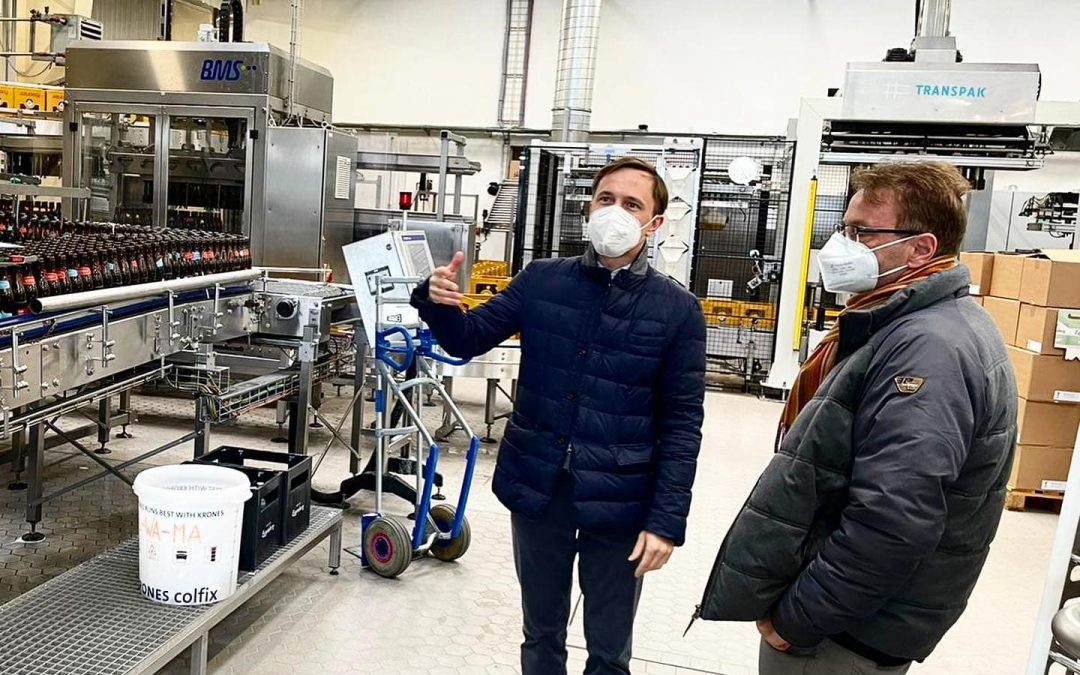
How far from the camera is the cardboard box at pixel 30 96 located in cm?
666

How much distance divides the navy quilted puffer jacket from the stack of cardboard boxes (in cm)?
328

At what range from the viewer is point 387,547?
3105mm

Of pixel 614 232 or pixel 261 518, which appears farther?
pixel 261 518

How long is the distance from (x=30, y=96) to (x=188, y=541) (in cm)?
607

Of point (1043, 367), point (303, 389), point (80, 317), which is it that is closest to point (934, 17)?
point (1043, 367)

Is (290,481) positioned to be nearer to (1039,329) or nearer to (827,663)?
(827,663)

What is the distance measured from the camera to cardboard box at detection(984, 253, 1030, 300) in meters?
4.65

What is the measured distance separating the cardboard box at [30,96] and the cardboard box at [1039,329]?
7474 millimetres

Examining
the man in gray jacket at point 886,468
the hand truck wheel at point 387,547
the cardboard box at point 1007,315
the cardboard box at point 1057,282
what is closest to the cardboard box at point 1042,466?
the cardboard box at point 1007,315

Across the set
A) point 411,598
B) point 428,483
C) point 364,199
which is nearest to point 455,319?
point 428,483

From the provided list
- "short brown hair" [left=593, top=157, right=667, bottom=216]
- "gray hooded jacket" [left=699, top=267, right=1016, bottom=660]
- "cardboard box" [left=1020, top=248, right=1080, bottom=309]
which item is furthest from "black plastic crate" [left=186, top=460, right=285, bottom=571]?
"cardboard box" [left=1020, top=248, right=1080, bottom=309]

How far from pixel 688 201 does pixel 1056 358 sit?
3158 mm

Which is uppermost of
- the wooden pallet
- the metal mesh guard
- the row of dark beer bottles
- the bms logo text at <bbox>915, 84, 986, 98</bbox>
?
the bms logo text at <bbox>915, 84, 986, 98</bbox>

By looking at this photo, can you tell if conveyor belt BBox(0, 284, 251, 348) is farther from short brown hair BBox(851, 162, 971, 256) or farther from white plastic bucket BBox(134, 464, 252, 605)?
short brown hair BBox(851, 162, 971, 256)
